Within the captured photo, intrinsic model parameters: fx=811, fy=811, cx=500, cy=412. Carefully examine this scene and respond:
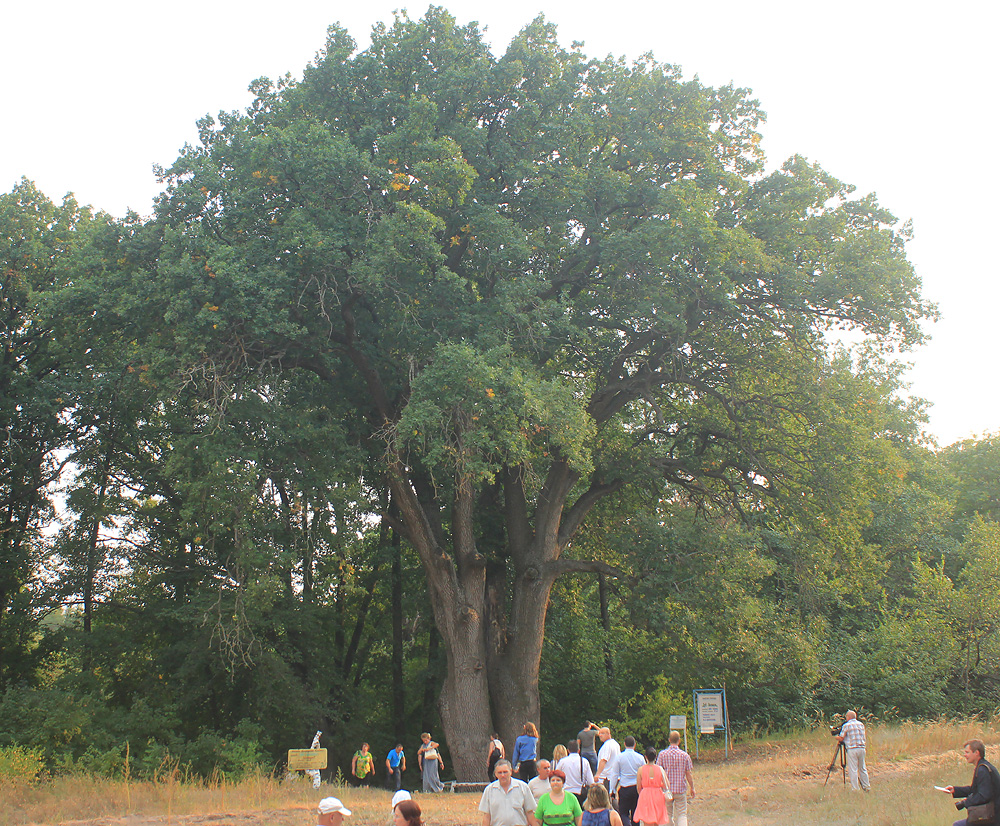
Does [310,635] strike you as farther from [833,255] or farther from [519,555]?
[833,255]

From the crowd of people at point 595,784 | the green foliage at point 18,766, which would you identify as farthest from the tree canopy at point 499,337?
the crowd of people at point 595,784

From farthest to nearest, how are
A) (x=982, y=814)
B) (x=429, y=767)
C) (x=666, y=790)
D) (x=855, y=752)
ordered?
(x=429, y=767)
(x=855, y=752)
(x=666, y=790)
(x=982, y=814)

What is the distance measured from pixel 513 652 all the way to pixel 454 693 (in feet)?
5.73

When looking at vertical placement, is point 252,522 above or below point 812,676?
above

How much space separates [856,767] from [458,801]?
21.6 feet

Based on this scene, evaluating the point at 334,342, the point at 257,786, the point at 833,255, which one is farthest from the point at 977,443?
the point at 257,786

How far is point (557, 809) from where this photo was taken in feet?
22.8

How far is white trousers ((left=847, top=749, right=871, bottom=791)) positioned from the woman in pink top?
18.6ft

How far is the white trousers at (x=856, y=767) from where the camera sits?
1312 centimetres

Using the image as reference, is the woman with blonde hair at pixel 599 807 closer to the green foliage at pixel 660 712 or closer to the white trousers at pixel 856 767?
the white trousers at pixel 856 767

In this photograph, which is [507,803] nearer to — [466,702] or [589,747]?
[589,747]

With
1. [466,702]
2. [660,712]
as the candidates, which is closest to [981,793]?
[466,702]

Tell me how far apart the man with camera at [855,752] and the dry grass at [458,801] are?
26cm

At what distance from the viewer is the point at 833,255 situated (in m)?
17.0
